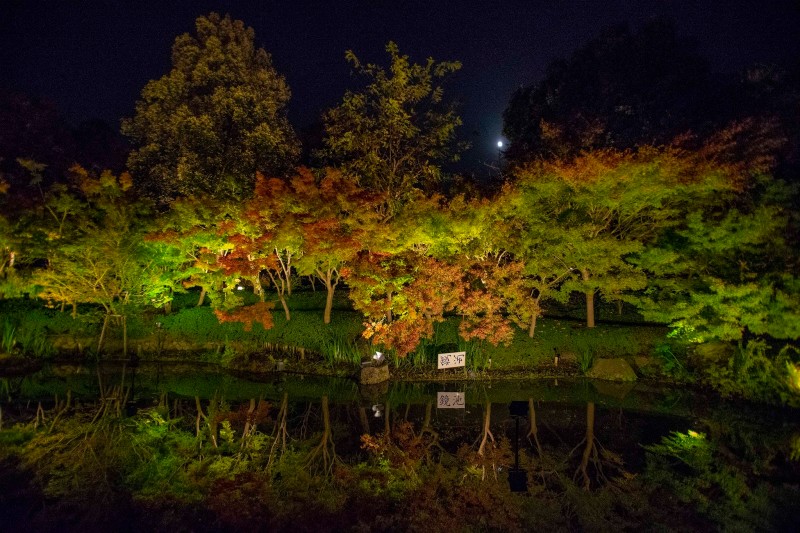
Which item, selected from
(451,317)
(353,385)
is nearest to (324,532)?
(353,385)

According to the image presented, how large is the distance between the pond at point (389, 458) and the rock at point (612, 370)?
1.07 feet

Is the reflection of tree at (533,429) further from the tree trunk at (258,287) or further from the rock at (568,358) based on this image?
the tree trunk at (258,287)

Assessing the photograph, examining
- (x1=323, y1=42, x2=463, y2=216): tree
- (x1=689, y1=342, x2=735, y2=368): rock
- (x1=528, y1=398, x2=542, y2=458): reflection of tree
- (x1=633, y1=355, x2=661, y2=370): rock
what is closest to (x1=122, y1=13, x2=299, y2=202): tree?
(x1=323, y1=42, x2=463, y2=216): tree

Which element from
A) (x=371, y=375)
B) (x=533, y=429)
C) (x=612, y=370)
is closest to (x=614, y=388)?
(x=612, y=370)

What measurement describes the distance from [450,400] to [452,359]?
1.62m

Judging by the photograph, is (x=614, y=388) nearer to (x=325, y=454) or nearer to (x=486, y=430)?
(x=486, y=430)

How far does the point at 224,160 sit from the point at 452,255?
355 inches

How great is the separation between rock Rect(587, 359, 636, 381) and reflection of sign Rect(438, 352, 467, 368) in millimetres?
3557

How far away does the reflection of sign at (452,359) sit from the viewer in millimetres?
14125

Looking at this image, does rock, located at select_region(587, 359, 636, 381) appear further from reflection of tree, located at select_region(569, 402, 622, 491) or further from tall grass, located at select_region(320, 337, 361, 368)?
tall grass, located at select_region(320, 337, 361, 368)

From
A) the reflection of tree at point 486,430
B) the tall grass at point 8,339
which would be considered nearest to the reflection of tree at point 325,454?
the reflection of tree at point 486,430

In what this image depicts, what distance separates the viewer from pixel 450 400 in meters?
12.7

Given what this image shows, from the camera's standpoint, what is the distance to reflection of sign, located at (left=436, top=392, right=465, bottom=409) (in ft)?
40.2

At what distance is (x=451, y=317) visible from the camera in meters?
16.2
